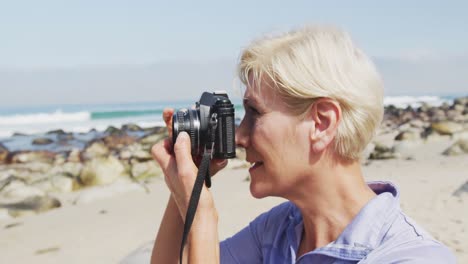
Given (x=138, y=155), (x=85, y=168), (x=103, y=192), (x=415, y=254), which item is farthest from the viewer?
(x=138, y=155)

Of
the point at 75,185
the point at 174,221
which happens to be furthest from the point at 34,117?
the point at 174,221

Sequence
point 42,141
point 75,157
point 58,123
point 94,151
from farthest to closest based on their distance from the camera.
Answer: point 58,123, point 42,141, point 94,151, point 75,157

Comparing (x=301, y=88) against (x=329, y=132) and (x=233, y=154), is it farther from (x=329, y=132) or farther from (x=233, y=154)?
(x=233, y=154)

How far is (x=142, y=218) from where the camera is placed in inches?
228

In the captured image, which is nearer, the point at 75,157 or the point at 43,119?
the point at 75,157

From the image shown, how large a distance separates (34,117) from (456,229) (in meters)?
29.3

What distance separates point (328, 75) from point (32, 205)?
5779 mm

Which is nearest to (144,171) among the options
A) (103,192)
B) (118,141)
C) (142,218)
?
(103,192)

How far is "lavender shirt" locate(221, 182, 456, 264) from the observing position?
1.42m

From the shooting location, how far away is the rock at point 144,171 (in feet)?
30.2

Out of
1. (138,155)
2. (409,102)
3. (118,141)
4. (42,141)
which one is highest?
(138,155)

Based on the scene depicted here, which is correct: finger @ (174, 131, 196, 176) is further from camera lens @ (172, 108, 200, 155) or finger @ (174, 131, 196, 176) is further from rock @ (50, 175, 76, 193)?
rock @ (50, 175, 76, 193)

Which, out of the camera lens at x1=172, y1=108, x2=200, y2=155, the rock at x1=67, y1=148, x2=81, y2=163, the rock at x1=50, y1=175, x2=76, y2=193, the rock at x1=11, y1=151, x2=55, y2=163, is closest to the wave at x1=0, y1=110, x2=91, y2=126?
the rock at x1=11, y1=151, x2=55, y2=163

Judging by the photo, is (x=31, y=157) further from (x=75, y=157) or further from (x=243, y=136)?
(x=243, y=136)
